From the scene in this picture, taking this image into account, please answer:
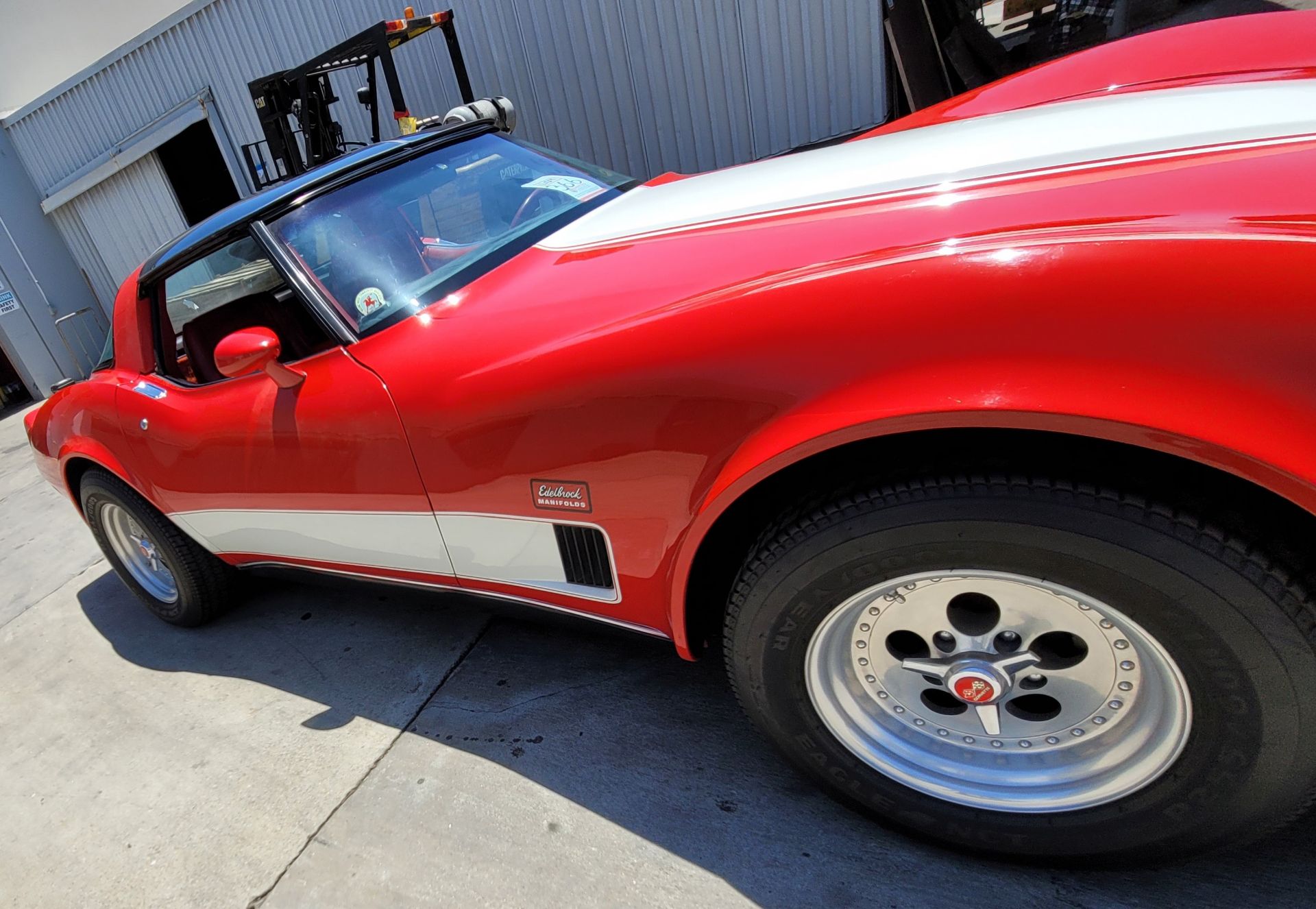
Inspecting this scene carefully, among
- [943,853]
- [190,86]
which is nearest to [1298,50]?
[943,853]

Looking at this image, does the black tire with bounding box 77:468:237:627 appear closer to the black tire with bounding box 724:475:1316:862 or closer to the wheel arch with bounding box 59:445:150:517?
the wheel arch with bounding box 59:445:150:517

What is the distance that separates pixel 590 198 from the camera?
240 centimetres

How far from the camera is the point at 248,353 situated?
6.10 feet

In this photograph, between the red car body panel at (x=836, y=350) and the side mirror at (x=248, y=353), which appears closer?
the red car body panel at (x=836, y=350)

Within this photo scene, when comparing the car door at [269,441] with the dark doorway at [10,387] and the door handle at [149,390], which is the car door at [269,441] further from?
the dark doorway at [10,387]

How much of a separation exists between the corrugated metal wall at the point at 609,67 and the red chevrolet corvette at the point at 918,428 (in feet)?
14.3

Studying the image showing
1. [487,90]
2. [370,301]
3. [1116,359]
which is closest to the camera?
[1116,359]

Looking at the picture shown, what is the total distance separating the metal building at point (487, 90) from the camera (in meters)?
6.08

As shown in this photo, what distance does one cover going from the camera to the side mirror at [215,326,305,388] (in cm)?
186

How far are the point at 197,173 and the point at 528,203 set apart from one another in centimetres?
1075

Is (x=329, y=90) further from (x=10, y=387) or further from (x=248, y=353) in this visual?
(x=248, y=353)

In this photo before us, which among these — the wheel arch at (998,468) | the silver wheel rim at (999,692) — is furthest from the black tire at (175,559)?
the silver wheel rim at (999,692)

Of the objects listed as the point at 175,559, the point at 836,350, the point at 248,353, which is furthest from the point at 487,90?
the point at 836,350

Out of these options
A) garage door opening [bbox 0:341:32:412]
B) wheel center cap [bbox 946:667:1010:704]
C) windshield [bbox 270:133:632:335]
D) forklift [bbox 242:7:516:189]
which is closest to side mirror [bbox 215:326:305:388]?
windshield [bbox 270:133:632:335]
